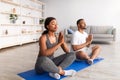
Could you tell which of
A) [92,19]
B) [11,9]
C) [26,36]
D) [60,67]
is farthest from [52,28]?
[92,19]

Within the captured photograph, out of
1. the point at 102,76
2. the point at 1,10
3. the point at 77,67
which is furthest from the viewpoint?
the point at 1,10

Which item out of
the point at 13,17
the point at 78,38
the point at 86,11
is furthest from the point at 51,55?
the point at 86,11

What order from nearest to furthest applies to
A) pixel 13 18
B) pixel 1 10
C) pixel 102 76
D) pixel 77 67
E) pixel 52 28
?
pixel 52 28 < pixel 102 76 < pixel 77 67 < pixel 1 10 < pixel 13 18

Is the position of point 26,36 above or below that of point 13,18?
below

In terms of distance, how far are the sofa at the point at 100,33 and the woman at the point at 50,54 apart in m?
4.31

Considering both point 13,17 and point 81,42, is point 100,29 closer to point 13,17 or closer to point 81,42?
point 13,17

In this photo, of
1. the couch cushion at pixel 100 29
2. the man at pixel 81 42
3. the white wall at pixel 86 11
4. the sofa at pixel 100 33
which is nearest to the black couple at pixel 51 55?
the man at pixel 81 42

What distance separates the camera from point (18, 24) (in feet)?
19.1

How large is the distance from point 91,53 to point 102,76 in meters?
0.90

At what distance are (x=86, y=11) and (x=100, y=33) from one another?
4.20 feet

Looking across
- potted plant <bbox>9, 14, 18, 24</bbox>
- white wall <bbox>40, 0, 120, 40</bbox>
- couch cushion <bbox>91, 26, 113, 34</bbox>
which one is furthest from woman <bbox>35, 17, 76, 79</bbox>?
white wall <bbox>40, 0, 120, 40</bbox>

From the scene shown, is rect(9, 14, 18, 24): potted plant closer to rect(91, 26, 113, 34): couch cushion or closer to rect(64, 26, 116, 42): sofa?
rect(64, 26, 116, 42): sofa

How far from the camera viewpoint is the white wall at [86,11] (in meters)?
7.44

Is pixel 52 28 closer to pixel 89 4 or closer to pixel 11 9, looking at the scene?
pixel 11 9
